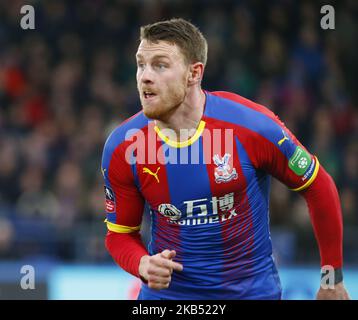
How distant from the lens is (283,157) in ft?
14.6

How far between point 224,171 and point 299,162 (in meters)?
0.40

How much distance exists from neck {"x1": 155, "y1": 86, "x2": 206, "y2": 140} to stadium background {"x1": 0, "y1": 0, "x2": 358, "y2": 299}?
13.4 feet

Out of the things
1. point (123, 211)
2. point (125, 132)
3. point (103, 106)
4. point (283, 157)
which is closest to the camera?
point (283, 157)

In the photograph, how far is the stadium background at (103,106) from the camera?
31.1 feet

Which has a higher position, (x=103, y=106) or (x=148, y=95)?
(x=103, y=106)

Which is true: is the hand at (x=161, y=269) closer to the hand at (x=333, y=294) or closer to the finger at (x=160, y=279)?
the finger at (x=160, y=279)

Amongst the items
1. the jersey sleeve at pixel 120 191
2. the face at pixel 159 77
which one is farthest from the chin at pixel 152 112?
the jersey sleeve at pixel 120 191

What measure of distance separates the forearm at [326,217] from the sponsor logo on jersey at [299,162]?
10 centimetres

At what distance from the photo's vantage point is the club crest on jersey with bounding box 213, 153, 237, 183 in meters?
4.50

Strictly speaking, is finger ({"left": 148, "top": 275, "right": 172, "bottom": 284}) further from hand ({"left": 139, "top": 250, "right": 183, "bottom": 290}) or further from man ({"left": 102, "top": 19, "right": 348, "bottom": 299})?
man ({"left": 102, "top": 19, "right": 348, "bottom": 299})

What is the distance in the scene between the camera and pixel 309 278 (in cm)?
875

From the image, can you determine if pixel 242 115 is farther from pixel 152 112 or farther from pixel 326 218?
pixel 326 218

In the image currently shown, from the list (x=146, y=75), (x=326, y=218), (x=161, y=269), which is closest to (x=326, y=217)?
(x=326, y=218)
